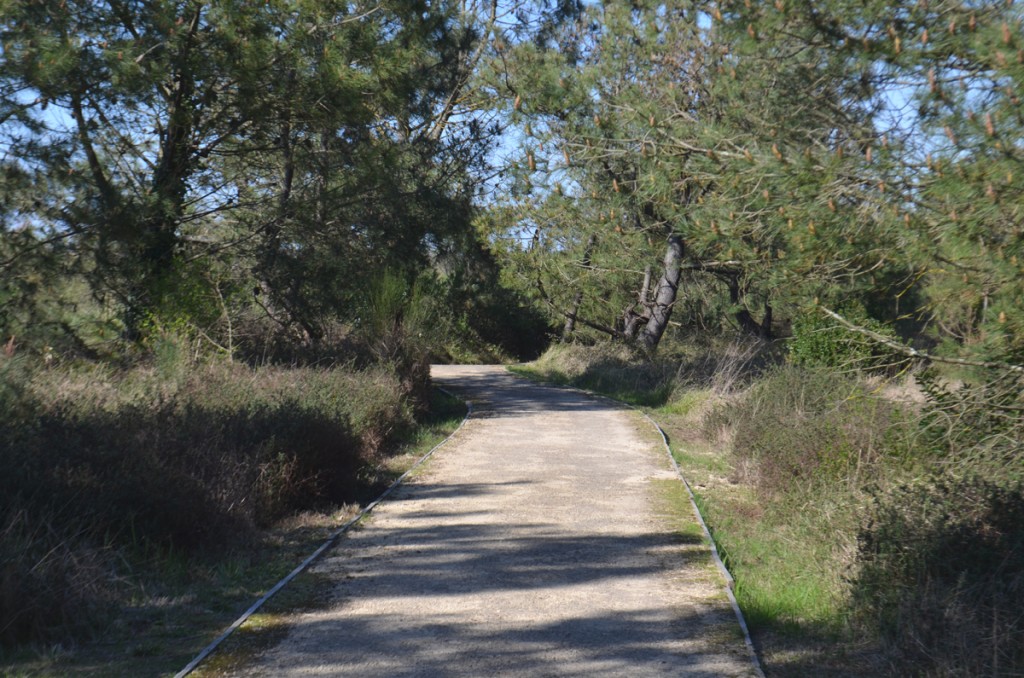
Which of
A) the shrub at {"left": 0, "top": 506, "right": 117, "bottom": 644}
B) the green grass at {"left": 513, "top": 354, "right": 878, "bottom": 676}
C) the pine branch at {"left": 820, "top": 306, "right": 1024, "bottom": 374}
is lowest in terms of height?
the green grass at {"left": 513, "top": 354, "right": 878, "bottom": 676}

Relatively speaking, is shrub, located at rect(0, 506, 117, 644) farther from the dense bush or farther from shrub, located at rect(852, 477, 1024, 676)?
shrub, located at rect(852, 477, 1024, 676)

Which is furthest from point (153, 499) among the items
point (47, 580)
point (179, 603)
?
point (47, 580)

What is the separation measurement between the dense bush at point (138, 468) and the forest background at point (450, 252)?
34 mm

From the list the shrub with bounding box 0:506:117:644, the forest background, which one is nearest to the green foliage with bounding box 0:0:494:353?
the forest background

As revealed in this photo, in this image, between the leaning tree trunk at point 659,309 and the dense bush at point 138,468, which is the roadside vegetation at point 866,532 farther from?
the leaning tree trunk at point 659,309

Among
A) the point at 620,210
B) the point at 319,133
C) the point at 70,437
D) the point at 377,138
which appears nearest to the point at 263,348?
the point at 319,133

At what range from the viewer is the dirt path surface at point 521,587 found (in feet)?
18.6

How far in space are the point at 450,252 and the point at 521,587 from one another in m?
16.7

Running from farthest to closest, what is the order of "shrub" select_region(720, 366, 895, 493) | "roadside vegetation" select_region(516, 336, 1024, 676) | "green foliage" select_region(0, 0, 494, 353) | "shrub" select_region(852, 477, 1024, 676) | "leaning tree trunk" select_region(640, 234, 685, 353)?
"leaning tree trunk" select_region(640, 234, 685, 353) → "green foliage" select_region(0, 0, 494, 353) → "shrub" select_region(720, 366, 895, 493) → "roadside vegetation" select_region(516, 336, 1024, 676) → "shrub" select_region(852, 477, 1024, 676)

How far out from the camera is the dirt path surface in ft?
18.6

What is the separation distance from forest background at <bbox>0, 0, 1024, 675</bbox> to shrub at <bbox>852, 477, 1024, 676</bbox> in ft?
0.08

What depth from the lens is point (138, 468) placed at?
309 inches

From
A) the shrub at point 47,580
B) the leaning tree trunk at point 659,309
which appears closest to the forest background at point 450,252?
the shrub at point 47,580

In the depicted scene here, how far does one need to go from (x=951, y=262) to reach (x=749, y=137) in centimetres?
204
